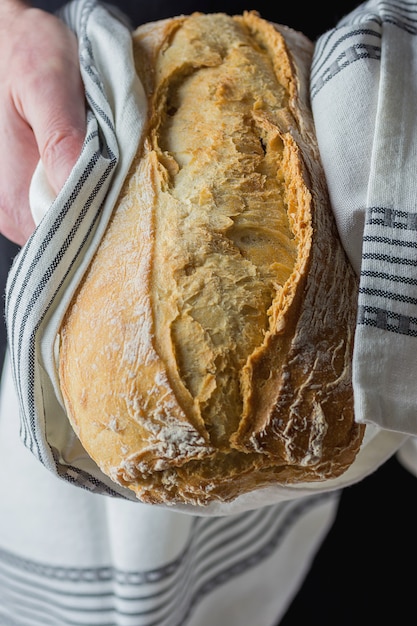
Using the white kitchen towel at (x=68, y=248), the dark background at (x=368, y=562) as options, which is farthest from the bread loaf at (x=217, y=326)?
the dark background at (x=368, y=562)

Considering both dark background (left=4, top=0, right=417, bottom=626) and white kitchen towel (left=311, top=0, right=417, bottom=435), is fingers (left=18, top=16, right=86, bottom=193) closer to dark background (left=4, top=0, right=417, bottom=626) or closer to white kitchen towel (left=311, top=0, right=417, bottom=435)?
white kitchen towel (left=311, top=0, right=417, bottom=435)

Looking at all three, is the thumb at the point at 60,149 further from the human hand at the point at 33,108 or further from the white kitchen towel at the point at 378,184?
the white kitchen towel at the point at 378,184

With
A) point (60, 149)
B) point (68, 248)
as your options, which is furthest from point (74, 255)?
point (60, 149)

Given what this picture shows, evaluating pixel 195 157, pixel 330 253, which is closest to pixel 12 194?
pixel 195 157

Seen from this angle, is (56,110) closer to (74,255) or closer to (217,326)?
(74,255)

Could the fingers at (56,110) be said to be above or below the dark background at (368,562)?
above

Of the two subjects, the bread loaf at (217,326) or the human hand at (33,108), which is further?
the human hand at (33,108)
